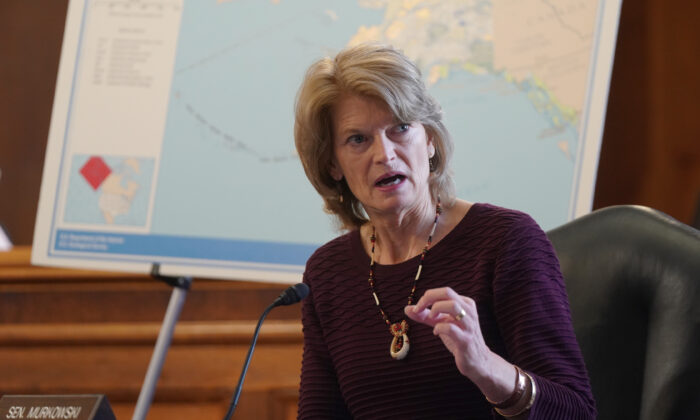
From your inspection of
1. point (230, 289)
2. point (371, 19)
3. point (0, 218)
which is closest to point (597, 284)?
point (371, 19)

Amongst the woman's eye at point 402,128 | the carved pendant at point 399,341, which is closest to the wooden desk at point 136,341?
the carved pendant at point 399,341

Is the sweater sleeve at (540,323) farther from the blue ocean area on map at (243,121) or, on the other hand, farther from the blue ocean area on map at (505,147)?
the blue ocean area on map at (243,121)

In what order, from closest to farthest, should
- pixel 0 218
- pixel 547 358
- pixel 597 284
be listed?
pixel 547 358, pixel 597 284, pixel 0 218

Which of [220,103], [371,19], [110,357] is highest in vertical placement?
[371,19]

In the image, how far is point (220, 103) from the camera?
2234 millimetres

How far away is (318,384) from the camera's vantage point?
1599 mm

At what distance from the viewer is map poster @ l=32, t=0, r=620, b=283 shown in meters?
2.06

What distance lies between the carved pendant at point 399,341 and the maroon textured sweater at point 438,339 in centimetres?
1

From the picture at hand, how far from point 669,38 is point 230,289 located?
1665mm

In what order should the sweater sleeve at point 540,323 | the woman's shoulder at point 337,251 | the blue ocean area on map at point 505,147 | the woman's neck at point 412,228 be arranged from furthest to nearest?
the blue ocean area on map at point 505,147 → the woman's shoulder at point 337,251 → the woman's neck at point 412,228 → the sweater sleeve at point 540,323

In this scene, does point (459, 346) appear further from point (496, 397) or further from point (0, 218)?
point (0, 218)

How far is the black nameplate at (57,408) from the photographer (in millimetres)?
1120

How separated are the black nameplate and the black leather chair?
2.70ft

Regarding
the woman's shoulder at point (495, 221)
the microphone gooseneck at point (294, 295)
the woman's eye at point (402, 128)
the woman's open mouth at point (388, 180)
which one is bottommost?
the microphone gooseneck at point (294, 295)
